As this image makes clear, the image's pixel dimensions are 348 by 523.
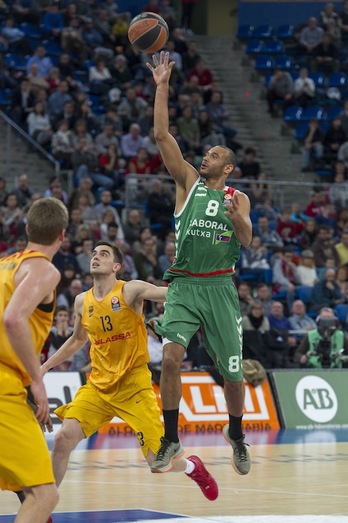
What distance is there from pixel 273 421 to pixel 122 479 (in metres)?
5.77

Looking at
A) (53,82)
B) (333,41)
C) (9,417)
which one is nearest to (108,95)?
(53,82)

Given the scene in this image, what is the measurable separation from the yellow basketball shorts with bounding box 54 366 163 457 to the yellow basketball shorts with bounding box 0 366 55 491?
2913 mm

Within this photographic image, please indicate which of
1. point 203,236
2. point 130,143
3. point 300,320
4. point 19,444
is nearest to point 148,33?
point 203,236

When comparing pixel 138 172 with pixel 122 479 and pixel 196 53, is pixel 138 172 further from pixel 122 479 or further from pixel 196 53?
pixel 122 479

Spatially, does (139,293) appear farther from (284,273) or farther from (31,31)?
(31,31)

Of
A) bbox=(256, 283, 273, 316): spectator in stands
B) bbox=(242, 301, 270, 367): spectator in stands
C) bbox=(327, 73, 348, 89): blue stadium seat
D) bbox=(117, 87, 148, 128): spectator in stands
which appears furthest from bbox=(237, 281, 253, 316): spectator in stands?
bbox=(327, 73, 348, 89): blue stadium seat

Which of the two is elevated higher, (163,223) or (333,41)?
(333,41)

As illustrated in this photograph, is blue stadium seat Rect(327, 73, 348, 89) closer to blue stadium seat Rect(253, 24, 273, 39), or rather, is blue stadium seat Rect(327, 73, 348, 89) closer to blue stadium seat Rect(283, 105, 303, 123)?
blue stadium seat Rect(283, 105, 303, 123)

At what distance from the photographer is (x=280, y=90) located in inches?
1070

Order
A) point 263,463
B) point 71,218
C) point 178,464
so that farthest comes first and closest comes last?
1. point 71,218
2. point 263,463
3. point 178,464

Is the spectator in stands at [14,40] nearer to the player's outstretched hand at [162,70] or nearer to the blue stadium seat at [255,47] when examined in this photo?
the blue stadium seat at [255,47]

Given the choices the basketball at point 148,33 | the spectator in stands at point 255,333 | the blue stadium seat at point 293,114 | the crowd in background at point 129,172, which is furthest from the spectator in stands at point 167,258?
the basketball at point 148,33

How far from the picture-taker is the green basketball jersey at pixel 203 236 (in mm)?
9031

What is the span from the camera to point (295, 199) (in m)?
23.2
